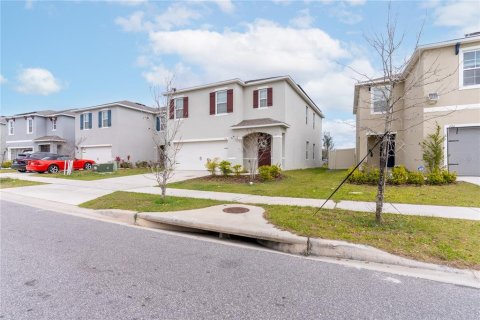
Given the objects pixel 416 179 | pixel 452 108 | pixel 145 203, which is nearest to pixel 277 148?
pixel 416 179

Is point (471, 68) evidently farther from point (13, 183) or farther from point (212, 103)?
point (13, 183)

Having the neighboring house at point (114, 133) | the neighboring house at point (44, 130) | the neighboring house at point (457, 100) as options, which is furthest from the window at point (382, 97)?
the neighboring house at point (44, 130)

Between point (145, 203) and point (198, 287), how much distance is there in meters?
5.41

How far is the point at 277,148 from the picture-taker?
17234 mm

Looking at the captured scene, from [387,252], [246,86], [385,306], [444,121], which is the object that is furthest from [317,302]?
[246,86]

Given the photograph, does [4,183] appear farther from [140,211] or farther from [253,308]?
[253,308]

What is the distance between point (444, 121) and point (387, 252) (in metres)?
11.5

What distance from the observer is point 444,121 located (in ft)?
41.0

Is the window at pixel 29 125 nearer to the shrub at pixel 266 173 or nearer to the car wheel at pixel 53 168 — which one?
the car wheel at pixel 53 168

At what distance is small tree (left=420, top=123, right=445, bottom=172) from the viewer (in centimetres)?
1197

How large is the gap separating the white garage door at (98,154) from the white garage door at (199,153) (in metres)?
8.40

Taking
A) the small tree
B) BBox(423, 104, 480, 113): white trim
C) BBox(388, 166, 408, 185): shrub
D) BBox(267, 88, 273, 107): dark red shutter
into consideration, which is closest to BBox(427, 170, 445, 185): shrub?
BBox(388, 166, 408, 185): shrub

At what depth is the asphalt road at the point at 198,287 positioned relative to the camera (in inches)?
110

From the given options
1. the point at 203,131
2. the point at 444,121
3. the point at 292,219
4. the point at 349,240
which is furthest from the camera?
the point at 203,131
